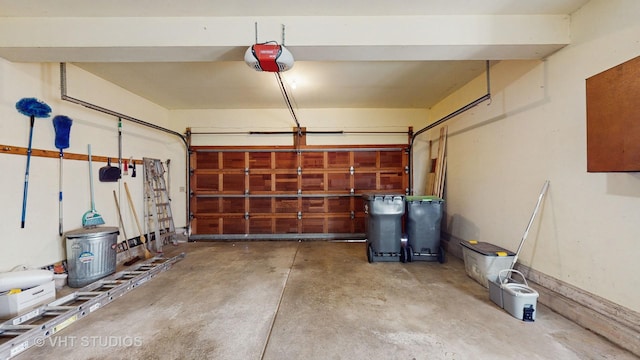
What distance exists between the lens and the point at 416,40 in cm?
219

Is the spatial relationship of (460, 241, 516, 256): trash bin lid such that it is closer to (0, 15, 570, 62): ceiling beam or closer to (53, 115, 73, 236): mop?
(0, 15, 570, 62): ceiling beam

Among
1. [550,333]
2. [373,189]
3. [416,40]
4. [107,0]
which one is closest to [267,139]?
[373,189]

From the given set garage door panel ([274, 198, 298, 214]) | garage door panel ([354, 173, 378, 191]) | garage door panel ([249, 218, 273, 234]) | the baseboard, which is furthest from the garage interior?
garage door panel ([354, 173, 378, 191])

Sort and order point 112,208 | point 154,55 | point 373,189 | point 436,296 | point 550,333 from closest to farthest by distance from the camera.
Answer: point 550,333
point 154,55
point 436,296
point 112,208
point 373,189

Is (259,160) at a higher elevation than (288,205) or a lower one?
higher

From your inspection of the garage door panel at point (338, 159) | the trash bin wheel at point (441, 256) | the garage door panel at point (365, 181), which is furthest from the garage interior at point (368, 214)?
the garage door panel at point (365, 181)

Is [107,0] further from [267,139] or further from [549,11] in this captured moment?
[549,11]

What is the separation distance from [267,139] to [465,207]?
158 inches

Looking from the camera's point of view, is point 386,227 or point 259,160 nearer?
point 386,227

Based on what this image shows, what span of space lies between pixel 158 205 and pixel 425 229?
493 cm

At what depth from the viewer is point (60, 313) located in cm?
225

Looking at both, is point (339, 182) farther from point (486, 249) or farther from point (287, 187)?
point (486, 249)
